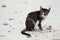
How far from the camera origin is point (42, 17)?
4.94ft

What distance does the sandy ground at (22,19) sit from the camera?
4.85 feet

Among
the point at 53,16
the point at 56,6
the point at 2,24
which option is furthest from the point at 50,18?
the point at 2,24

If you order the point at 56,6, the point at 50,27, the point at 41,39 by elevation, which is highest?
the point at 56,6

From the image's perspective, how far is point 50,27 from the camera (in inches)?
59.5

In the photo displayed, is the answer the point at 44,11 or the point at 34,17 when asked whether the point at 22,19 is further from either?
the point at 44,11

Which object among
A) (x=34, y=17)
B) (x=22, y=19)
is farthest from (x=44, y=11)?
(x=22, y=19)

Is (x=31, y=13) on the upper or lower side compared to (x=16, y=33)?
upper

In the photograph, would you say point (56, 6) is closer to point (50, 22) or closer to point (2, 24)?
point (50, 22)

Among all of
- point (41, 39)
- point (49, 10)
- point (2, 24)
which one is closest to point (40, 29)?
point (41, 39)

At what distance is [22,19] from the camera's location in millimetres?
1501

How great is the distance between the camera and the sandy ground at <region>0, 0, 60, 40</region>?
1479mm

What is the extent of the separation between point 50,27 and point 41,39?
0.52ft

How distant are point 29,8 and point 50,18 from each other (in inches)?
9.6

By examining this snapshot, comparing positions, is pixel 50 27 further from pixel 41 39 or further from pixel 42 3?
pixel 42 3
